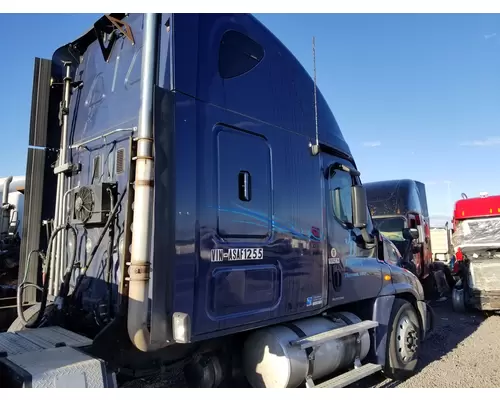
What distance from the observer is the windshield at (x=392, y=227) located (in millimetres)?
10930

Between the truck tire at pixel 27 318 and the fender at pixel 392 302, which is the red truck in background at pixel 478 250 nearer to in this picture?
the fender at pixel 392 302

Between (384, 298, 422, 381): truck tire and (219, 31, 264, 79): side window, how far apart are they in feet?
11.0

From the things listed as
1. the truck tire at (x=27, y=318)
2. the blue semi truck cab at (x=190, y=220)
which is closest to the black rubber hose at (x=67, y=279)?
the blue semi truck cab at (x=190, y=220)

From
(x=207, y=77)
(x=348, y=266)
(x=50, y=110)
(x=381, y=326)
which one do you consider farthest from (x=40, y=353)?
(x=381, y=326)

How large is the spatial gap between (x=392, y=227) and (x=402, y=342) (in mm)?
6688

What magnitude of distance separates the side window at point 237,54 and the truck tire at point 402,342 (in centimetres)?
334

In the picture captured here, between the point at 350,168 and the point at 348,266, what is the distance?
1.15 metres

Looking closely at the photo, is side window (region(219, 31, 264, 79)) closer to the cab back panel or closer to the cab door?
the cab back panel

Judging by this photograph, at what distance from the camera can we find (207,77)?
3.11 m

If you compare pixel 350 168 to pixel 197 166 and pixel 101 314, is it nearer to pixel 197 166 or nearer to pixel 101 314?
pixel 197 166

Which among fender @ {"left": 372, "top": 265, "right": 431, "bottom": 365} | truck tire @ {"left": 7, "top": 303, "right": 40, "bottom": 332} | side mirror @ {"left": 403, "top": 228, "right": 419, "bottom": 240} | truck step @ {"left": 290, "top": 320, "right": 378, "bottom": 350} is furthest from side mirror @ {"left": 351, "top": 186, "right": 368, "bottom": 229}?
side mirror @ {"left": 403, "top": 228, "right": 419, "bottom": 240}

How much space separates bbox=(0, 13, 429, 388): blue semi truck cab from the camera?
268cm

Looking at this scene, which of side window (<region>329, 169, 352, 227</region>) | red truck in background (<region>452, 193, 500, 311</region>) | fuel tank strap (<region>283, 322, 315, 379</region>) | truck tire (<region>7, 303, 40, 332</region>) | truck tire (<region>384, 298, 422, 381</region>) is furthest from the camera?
red truck in background (<region>452, 193, 500, 311</region>)

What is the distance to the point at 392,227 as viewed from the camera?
1117 centimetres
